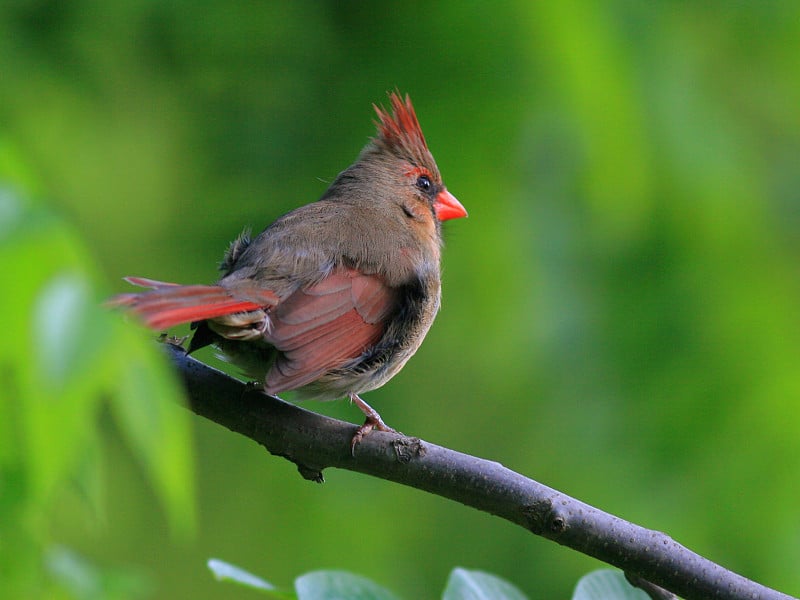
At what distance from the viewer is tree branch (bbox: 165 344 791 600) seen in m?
2.61

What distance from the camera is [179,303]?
2799 mm

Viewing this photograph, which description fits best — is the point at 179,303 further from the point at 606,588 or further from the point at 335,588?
the point at 606,588

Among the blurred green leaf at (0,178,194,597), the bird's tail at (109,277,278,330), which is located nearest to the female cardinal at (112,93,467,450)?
the bird's tail at (109,277,278,330)

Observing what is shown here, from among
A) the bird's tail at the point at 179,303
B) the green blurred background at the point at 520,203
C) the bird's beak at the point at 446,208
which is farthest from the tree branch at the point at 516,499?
the bird's beak at the point at 446,208

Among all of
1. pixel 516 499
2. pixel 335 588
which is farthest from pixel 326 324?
pixel 335 588

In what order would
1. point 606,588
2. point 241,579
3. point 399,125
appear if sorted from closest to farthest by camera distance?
point 241,579, point 606,588, point 399,125

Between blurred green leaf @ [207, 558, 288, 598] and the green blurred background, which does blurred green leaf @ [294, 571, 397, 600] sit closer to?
blurred green leaf @ [207, 558, 288, 598]

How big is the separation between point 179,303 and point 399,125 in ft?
6.29

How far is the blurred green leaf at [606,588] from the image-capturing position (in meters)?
2.46

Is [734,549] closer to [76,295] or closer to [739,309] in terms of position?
[739,309]

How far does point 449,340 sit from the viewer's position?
5473mm

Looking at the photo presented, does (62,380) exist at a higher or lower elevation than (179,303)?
lower

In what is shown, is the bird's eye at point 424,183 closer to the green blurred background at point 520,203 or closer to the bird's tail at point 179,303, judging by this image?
the green blurred background at point 520,203

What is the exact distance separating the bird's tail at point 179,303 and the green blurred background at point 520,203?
156 centimetres
